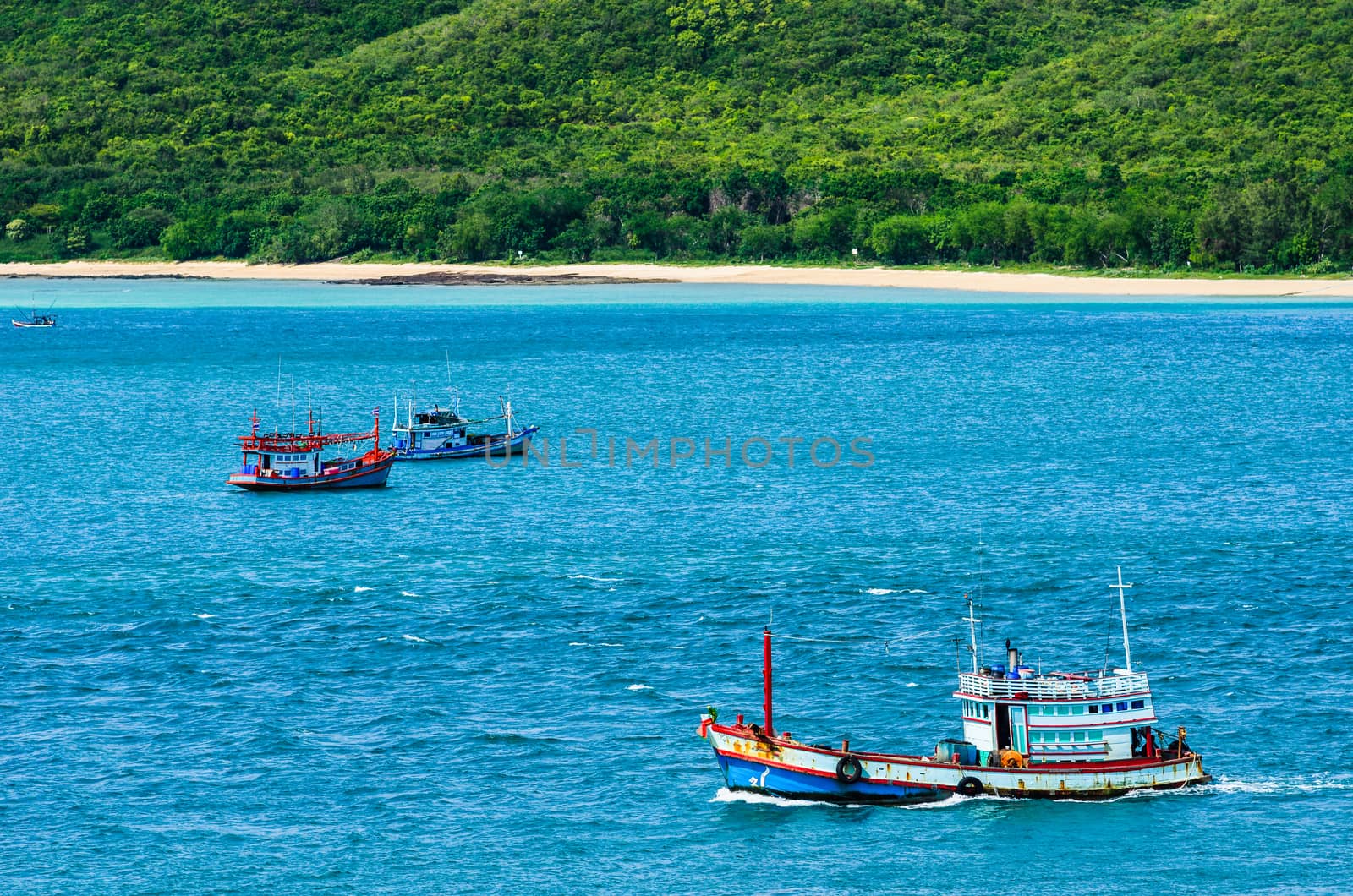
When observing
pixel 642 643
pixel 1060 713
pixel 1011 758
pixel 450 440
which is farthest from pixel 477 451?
pixel 1060 713

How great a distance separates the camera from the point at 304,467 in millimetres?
95625

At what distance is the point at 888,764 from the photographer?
4750 centimetres

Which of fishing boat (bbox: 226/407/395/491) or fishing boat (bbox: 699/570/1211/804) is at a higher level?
fishing boat (bbox: 226/407/395/491)

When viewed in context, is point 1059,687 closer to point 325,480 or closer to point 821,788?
point 821,788

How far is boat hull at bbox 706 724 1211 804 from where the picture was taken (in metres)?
47.3

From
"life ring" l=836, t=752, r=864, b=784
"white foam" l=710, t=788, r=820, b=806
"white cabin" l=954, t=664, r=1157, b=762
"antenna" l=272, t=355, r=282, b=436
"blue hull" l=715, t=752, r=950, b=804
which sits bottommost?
"white foam" l=710, t=788, r=820, b=806

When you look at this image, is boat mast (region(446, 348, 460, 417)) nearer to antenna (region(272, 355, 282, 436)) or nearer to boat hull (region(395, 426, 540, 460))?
boat hull (region(395, 426, 540, 460))

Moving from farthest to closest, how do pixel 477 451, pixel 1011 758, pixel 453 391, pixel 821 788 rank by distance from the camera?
pixel 453 391 < pixel 477 451 < pixel 1011 758 < pixel 821 788

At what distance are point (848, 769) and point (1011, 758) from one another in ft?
13.6

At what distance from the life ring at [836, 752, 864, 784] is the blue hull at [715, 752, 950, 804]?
6.6 inches

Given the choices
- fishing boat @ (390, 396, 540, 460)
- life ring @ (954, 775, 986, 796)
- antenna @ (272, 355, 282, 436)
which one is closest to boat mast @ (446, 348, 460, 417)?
fishing boat @ (390, 396, 540, 460)

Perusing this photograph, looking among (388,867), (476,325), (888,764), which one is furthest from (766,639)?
(476,325)

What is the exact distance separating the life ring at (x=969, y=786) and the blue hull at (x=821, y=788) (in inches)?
14.1

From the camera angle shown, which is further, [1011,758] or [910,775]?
[1011,758]
